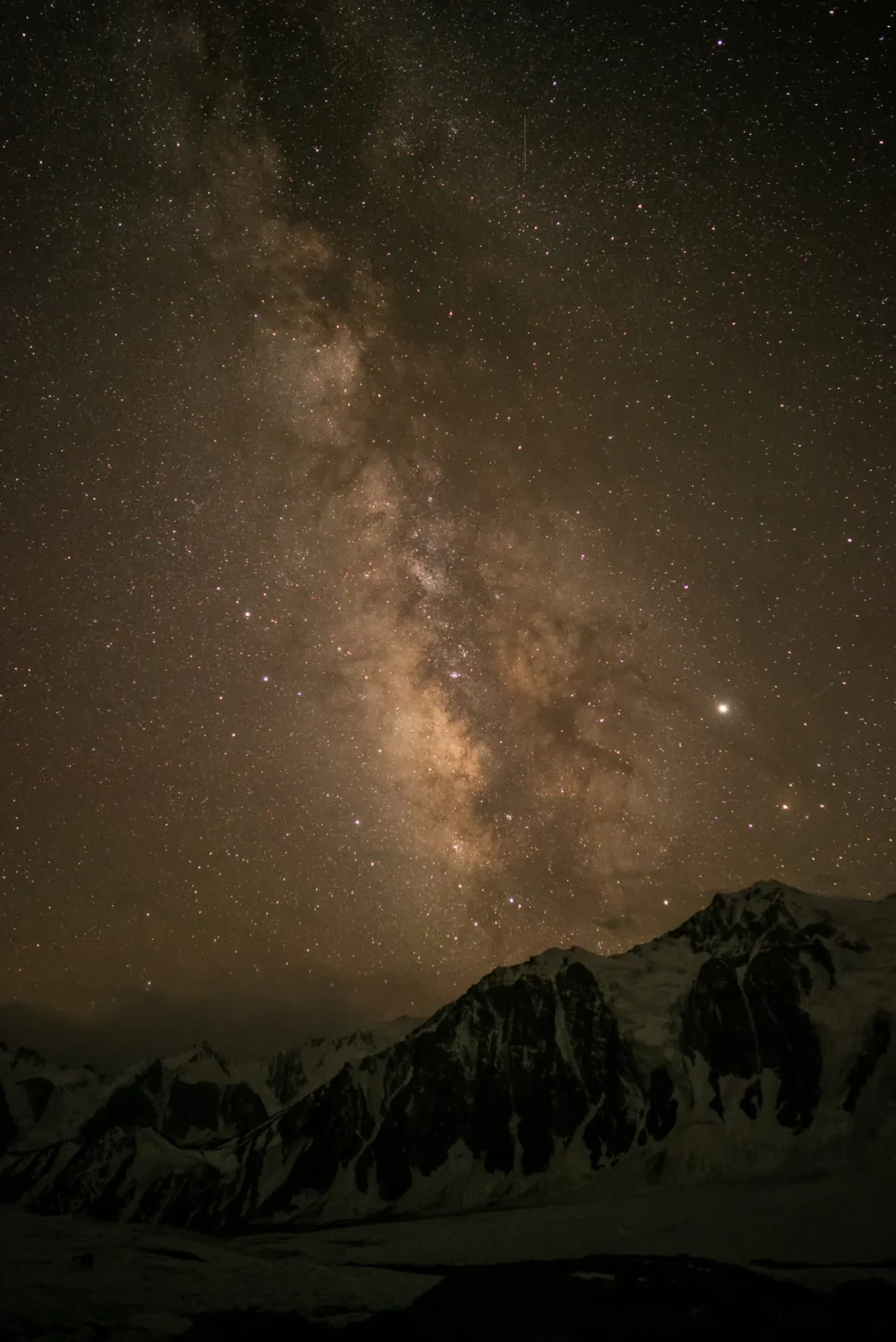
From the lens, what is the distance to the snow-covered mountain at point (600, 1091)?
130 meters

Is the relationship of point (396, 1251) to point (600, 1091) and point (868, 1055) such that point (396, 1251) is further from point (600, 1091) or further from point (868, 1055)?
point (868, 1055)

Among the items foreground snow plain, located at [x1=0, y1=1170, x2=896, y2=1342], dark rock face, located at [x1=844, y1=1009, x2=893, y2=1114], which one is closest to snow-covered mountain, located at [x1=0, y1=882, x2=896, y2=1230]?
dark rock face, located at [x1=844, y1=1009, x2=893, y2=1114]

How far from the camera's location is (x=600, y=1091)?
151875 millimetres

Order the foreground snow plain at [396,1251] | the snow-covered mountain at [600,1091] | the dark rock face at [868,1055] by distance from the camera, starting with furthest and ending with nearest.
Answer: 1. the snow-covered mountain at [600,1091]
2. the dark rock face at [868,1055]
3. the foreground snow plain at [396,1251]

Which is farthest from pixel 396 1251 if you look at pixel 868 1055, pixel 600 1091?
pixel 868 1055

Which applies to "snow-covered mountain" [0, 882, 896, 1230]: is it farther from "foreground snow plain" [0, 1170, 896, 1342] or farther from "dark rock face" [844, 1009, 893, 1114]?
Answer: "foreground snow plain" [0, 1170, 896, 1342]

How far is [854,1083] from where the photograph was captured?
12756 cm

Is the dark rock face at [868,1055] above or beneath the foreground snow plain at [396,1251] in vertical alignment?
above

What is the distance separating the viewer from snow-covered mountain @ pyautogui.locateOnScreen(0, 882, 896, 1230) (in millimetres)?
129500

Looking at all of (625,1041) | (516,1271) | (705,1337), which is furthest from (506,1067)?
(705,1337)

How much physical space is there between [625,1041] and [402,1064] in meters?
48.8

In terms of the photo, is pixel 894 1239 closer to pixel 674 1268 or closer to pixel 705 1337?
pixel 674 1268

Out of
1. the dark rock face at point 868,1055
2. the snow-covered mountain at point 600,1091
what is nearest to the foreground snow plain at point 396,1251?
the snow-covered mountain at point 600,1091

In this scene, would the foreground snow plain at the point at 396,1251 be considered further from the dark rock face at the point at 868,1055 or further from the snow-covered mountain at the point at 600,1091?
the dark rock face at the point at 868,1055
